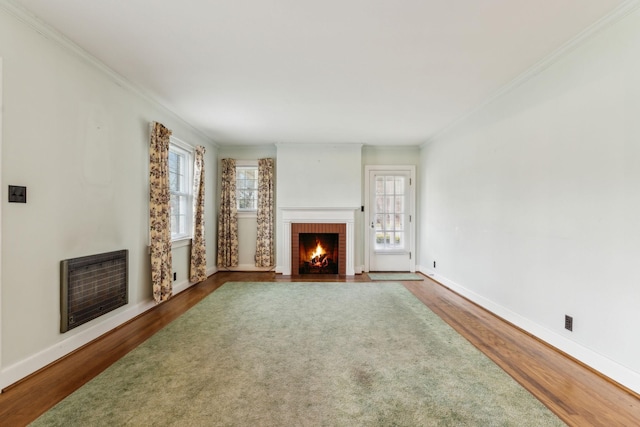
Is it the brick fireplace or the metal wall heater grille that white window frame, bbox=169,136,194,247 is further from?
the brick fireplace

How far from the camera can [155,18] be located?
1.97 meters

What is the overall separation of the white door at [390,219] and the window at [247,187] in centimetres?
230

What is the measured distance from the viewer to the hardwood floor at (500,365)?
1653 millimetres

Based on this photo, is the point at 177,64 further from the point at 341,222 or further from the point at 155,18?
the point at 341,222

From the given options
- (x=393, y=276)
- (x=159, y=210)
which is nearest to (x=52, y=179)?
(x=159, y=210)

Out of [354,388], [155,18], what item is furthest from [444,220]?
[155,18]

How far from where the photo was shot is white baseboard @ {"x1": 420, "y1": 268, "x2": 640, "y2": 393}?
6.17 ft

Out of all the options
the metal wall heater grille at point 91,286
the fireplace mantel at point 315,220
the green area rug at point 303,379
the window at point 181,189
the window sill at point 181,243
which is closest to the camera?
the green area rug at point 303,379

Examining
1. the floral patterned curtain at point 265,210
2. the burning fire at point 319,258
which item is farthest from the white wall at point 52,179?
the burning fire at point 319,258

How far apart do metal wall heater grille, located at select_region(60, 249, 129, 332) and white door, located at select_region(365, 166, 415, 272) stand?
4.06 metres

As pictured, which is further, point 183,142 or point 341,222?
point 341,222

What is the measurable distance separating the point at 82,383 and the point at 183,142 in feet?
10.5

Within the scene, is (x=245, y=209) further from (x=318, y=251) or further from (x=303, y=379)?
(x=303, y=379)

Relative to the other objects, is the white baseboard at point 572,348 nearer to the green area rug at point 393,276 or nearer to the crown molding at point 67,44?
the green area rug at point 393,276
